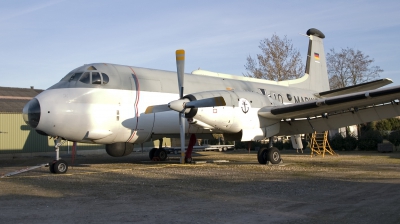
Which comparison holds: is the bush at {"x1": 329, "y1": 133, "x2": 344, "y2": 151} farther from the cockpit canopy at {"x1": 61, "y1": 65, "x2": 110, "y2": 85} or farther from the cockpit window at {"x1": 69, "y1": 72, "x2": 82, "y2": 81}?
the cockpit window at {"x1": 69, "y1": 72, "x2": 82, "y2": 81}

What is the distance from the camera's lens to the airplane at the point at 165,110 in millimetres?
13352

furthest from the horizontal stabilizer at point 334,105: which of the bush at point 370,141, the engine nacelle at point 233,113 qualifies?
the bush at point 370,141

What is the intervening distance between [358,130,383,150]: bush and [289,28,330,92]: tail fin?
607cm

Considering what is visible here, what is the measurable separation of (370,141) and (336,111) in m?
13.5

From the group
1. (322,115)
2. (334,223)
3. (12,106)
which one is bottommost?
(334,223)

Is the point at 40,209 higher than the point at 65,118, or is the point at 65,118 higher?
the point at 65,118

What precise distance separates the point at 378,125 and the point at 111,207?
127 feet

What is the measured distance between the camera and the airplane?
13.4 meters

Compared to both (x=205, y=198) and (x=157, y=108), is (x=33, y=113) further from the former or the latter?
(x=205, y=198)

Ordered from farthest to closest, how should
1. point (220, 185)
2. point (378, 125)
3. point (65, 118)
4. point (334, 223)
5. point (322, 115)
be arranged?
point (378, 125)
point (322, 115)
point (65, 118)
point (220, 185)
point (334, 223)

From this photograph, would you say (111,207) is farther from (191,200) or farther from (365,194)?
(365,194)

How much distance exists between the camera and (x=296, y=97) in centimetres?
2022

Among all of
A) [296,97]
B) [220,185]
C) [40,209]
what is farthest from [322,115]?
Answer: [40,209]

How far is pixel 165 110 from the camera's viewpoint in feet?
48.4
